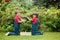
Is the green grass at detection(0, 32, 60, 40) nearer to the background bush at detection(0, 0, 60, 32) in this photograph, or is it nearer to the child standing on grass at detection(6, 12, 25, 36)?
the child standing on grass at detection(6, 12, 25, 36)

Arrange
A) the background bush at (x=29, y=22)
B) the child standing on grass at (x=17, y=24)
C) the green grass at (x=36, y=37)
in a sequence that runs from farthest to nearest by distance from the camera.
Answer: the background bush at (x=29, y=22)
the child standing on grass at (x=17, y=24)
the green grass at (x=36, y=37)

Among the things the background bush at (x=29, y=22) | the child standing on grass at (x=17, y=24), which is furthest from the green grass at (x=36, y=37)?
the background bush at (x=29, y=22)

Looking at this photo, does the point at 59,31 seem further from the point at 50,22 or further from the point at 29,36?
the point at 29,36

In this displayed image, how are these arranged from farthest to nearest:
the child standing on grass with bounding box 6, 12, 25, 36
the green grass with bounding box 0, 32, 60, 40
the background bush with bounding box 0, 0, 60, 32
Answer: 1. the background bush with bounding box 0, 0, 60, 32
2. the child standing on grass with bounding box 6, 12, 25, 36
3. the green grass with bounding box 0, 32, 60, 40

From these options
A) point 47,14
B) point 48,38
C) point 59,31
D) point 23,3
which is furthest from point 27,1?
point 48,38

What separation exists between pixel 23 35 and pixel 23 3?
2.98m

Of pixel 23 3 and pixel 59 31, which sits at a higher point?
pixel 23 3

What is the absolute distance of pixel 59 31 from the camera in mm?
12906

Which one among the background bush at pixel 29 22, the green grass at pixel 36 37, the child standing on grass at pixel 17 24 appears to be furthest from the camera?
the background bush at pixel 29 22

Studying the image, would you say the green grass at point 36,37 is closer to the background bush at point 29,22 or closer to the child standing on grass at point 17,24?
the child standing on grass at point 17,24

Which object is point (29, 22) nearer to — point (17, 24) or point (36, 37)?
point (17, 24)

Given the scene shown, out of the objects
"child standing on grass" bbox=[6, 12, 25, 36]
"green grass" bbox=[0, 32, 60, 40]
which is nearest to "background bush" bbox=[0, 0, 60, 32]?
"child standing on grass" bbox=[6, 12, 25, 36]

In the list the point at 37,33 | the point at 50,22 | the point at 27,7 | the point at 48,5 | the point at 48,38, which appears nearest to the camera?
the point at 48,38

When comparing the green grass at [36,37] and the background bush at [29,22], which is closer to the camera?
the green grass at [36,37]
